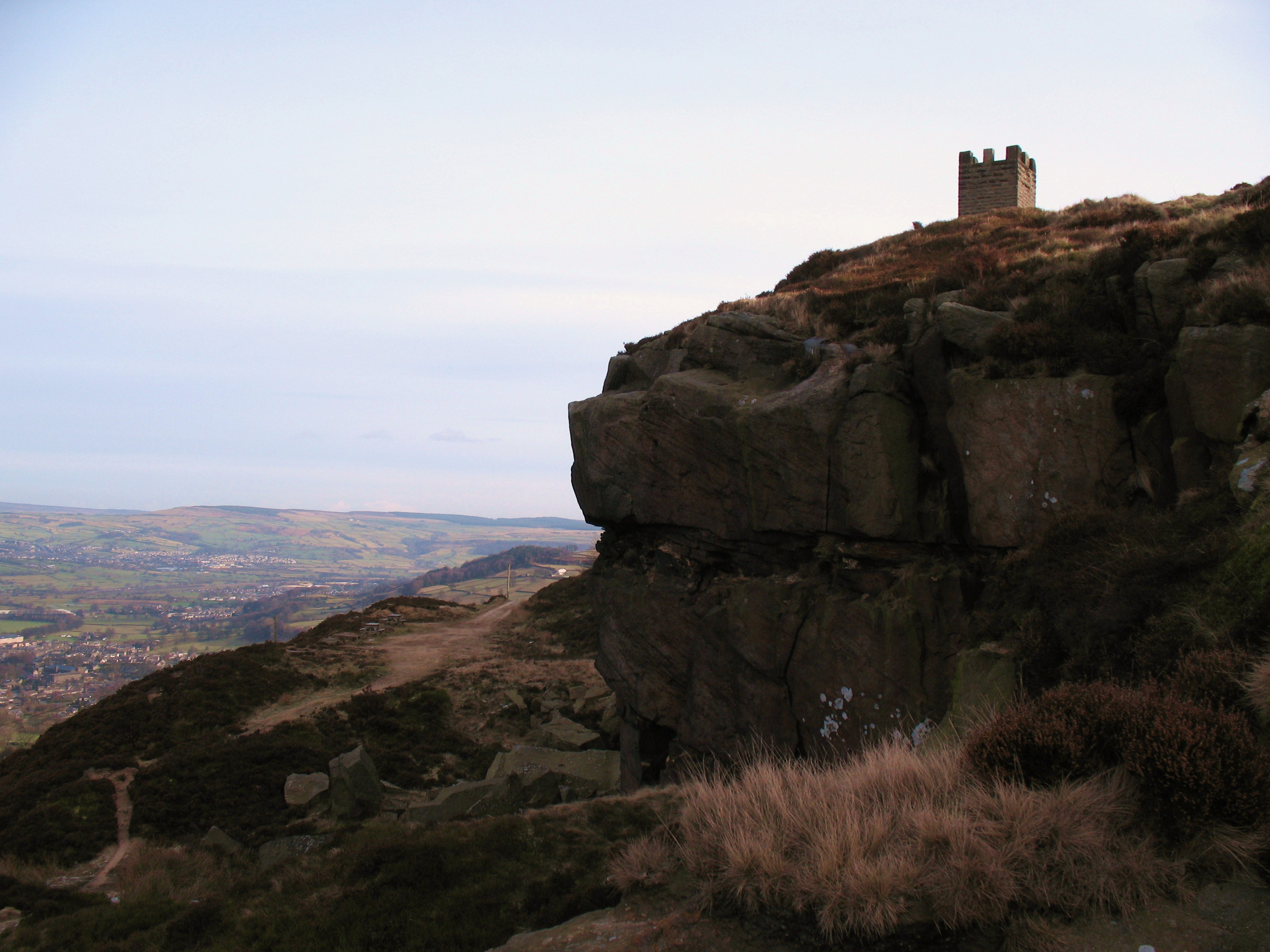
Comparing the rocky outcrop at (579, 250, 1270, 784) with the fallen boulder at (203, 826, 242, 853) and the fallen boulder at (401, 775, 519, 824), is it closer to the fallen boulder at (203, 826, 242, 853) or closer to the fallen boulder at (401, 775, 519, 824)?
the fallen boulder at (401, 775, 519, 824)

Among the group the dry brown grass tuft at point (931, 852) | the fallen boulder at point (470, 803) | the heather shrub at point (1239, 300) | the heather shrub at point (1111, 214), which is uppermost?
the heather shrub at point (1111, 214)

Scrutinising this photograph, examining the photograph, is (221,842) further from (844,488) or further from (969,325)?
(969,325)

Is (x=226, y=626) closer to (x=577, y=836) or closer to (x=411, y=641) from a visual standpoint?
(x=411, y=641)

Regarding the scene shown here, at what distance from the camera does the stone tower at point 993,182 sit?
105 feet

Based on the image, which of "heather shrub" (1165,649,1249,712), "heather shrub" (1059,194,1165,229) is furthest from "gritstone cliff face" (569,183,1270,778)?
"heather shrub" (1165,649,1249,712)

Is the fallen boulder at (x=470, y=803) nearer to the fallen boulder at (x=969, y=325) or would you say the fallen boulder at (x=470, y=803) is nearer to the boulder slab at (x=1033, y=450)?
the boulder slab at (x=1033, y=450)

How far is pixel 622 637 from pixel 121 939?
1071 centimetres

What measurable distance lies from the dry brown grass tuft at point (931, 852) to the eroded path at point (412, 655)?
75.1 feet

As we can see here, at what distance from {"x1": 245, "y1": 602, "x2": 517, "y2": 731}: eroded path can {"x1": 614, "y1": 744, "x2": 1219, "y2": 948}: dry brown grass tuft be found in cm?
2289

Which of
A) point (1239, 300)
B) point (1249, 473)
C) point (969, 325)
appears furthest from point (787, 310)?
point (1249, 473)

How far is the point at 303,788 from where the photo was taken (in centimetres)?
1939

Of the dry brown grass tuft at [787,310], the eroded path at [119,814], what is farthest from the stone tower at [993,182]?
the eroded path at [119,814]

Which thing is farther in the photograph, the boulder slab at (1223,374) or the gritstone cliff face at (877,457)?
the gritstone cliff face at (877,457)

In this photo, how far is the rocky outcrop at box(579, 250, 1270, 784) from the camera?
1184cm
